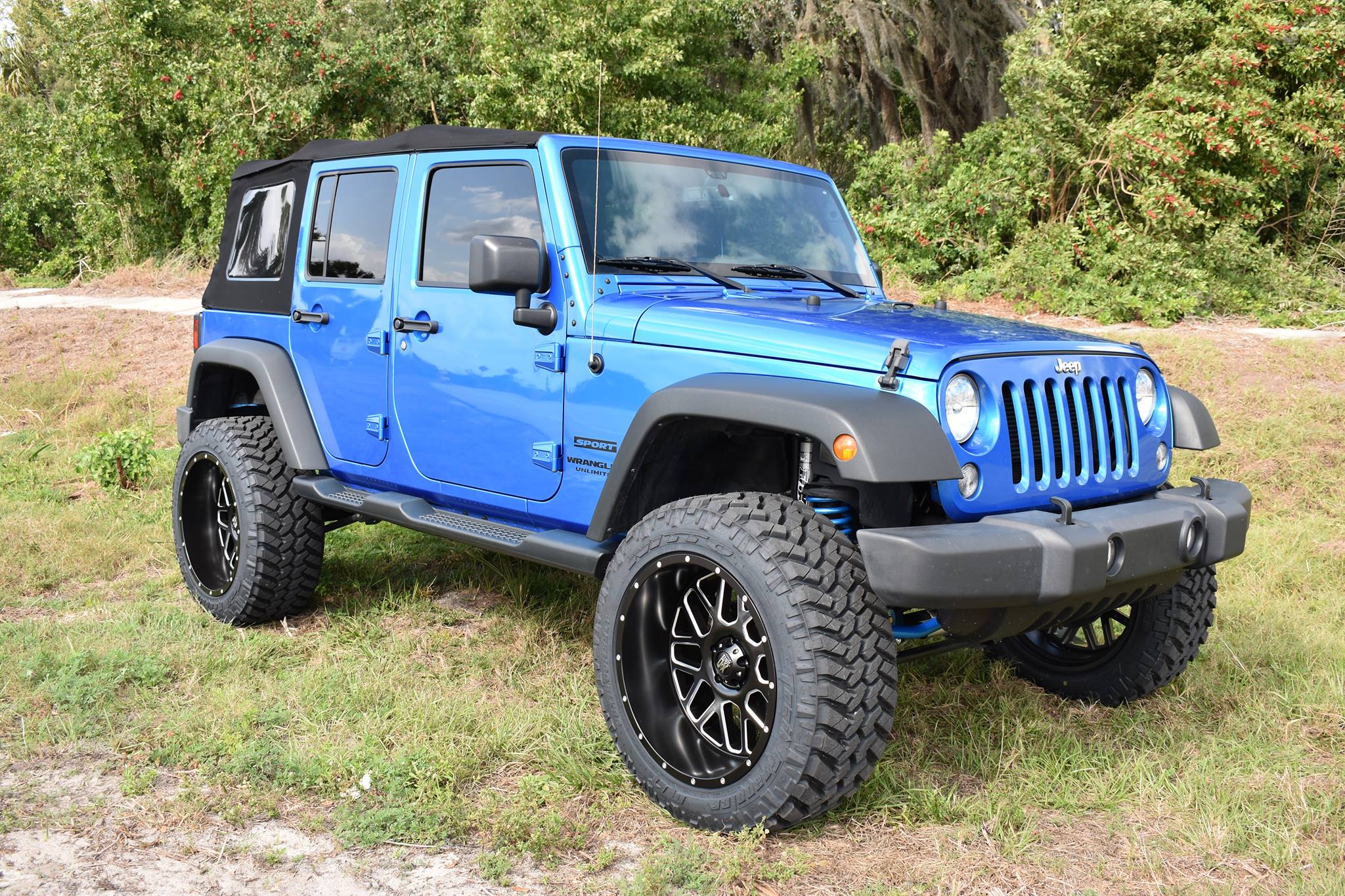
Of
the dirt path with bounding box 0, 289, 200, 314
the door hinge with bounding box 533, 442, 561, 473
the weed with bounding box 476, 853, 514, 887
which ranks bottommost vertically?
the weed with bounding box 476, 853, 514, 887

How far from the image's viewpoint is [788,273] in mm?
4059

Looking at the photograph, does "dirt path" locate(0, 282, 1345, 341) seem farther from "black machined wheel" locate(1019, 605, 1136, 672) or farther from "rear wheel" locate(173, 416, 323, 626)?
"rear wheel" locate(173, 416, 323, 626)

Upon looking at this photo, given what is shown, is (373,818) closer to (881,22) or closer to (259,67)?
(881,22)

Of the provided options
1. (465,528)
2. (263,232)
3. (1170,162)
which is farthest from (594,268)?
(1170,162)

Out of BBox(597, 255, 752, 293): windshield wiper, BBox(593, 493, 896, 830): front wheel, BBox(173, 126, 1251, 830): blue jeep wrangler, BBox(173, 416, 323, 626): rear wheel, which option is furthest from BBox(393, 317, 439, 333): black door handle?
BBox(593, 493, 896, 830): front wheel

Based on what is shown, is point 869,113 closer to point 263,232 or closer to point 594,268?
point 263,232

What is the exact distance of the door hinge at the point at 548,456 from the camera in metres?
3.65

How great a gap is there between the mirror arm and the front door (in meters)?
0.04

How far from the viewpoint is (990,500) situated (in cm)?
294

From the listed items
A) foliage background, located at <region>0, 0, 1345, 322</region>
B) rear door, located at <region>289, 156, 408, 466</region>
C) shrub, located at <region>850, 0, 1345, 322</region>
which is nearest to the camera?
rear door, located at <region>289, 156, 408, 466</region>

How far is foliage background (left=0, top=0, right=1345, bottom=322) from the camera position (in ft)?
34.9

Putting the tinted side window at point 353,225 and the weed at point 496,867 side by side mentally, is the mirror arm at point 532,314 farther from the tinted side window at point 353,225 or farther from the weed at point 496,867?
the weed at point 496,867

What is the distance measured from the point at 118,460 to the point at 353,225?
3.43 metres

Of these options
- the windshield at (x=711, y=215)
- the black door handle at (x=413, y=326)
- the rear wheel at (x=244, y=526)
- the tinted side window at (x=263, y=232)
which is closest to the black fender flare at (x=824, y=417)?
the windshield at (x=711, y=215)
